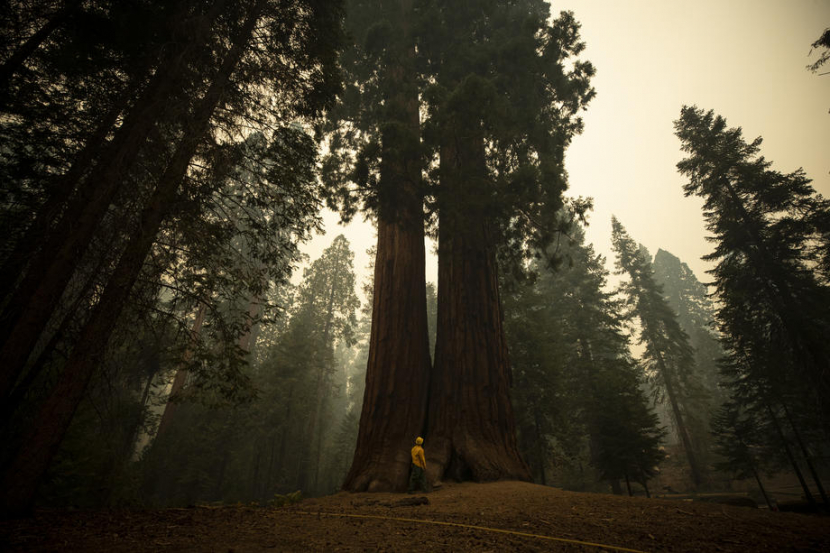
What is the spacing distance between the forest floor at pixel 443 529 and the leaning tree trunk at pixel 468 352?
A: 2.22 metres

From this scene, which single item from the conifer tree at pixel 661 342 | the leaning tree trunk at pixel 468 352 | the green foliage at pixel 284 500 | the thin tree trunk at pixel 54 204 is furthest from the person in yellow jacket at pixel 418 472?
the conifer tree at pixel 661 342

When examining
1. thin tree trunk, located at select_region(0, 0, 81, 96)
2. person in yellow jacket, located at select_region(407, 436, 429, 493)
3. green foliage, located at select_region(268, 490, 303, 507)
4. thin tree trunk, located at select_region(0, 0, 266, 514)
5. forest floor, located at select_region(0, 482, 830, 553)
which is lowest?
green foliage, located at select_region(268, 490, 303, 507)

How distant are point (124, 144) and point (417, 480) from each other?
6665mm

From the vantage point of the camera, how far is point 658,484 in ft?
75.1

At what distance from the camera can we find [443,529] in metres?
3.01

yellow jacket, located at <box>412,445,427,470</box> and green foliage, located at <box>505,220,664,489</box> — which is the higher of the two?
green foliage, located at <box>505,220,664,489</box>

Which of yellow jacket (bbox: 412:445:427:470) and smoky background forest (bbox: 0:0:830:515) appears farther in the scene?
yellow jacket (bbox: 412:445:427:470)

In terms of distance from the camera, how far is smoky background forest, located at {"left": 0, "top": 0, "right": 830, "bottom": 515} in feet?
13.9

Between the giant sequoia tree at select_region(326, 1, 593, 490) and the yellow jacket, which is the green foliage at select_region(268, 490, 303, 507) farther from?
the yellow jacket

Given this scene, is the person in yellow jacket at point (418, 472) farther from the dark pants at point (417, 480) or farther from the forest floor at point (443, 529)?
the forest floor at point (443, 529)

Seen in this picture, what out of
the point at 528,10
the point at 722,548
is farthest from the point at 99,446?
the point at 528,10

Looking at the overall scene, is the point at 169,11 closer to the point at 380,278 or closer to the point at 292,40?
the point at 292,40

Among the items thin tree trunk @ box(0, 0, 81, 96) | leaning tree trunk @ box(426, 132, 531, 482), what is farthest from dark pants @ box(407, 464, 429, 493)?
thin tree trunk @ box(0, 0, 81, 96)

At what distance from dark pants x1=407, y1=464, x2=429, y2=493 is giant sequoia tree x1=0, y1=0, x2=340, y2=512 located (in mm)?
4651
